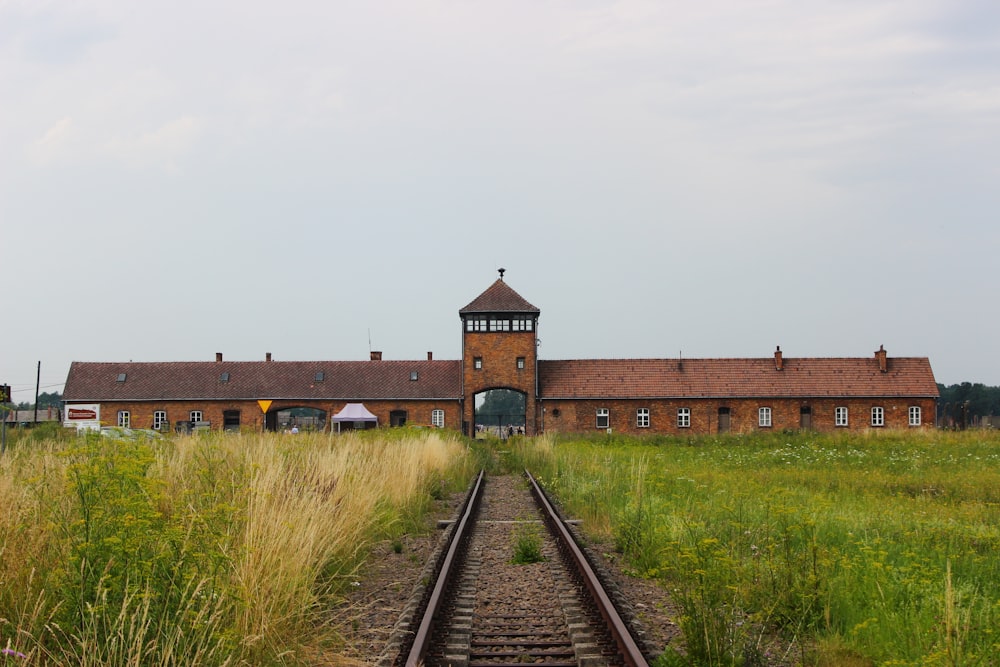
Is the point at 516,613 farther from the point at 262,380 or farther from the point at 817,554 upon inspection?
the point at 262,380

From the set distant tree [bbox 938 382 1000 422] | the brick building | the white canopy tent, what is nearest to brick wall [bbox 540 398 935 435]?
the brick building

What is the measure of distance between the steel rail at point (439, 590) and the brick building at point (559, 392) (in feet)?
109

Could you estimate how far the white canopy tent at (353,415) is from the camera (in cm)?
4631

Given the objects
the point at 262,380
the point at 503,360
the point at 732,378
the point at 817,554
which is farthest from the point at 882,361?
the point at 817,554

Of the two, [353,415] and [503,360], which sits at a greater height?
[503,360]

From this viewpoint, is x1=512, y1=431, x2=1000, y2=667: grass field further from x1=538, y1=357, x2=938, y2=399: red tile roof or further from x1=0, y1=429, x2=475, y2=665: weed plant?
x1=538, y1=357, x2=938, y2=399: red tile roof

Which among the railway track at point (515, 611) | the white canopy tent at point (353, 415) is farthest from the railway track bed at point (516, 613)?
the white canopy tent at point (353, 415)

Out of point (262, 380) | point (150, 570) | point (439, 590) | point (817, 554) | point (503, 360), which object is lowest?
point (439, 590)

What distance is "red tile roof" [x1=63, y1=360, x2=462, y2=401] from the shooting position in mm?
49594

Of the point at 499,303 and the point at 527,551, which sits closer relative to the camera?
the point at 527,551

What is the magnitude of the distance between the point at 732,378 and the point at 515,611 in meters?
42.2

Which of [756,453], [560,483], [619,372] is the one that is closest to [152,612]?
[560,483]

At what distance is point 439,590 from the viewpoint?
7219mm

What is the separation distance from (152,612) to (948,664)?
419 centimetres
